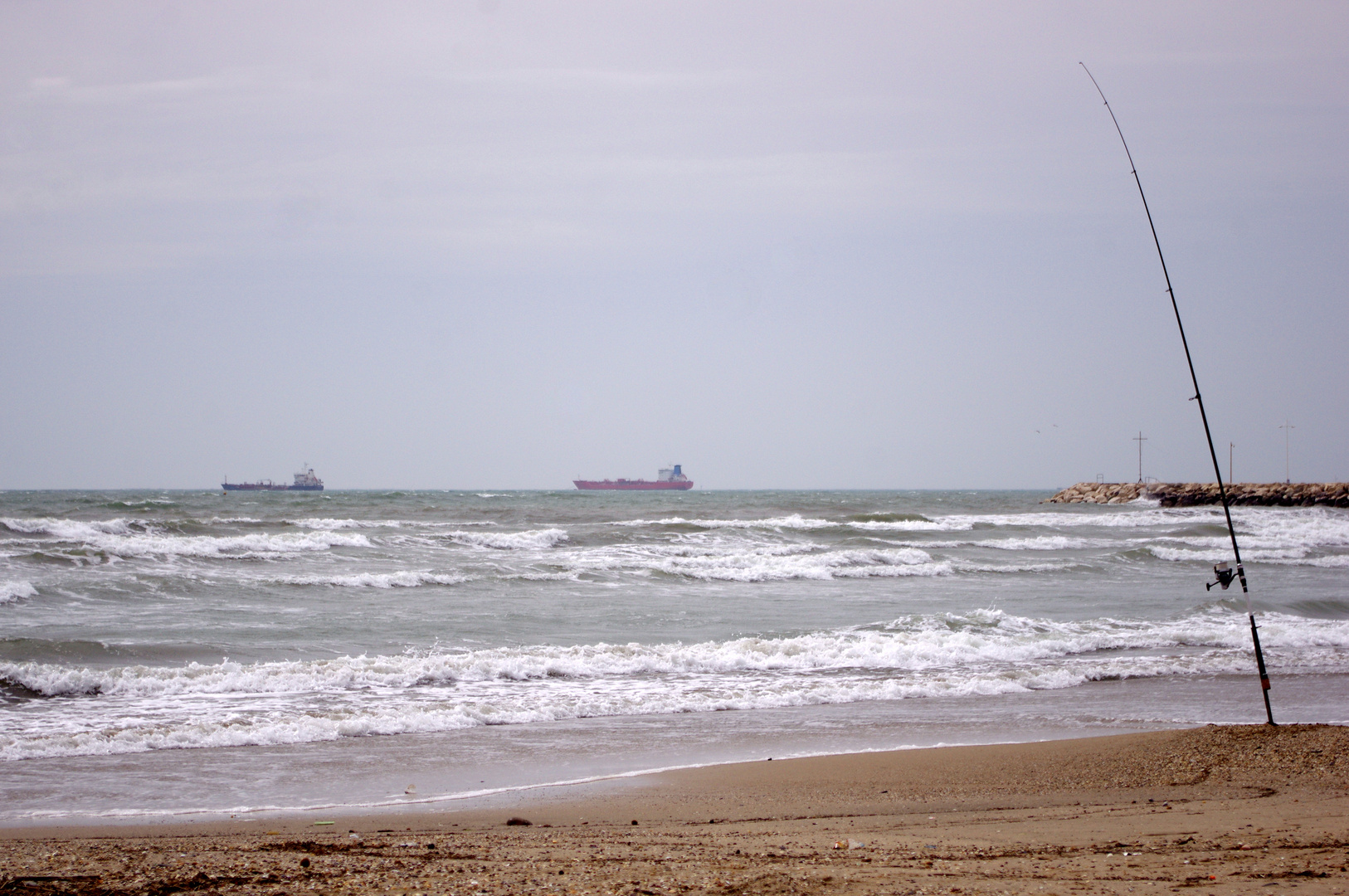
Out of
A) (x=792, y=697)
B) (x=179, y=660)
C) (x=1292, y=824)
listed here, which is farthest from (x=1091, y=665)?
(x=179, y=660)

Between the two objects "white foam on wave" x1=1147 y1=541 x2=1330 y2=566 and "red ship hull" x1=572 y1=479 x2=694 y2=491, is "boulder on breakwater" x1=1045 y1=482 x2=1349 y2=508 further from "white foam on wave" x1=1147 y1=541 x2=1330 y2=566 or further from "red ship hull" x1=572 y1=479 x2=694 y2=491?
"red ship hull" x1=572 y1=479 x2=694 y2=491

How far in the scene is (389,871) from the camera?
153 inches

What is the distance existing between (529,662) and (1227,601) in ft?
39.4

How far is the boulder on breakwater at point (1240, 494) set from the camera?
2090 inches

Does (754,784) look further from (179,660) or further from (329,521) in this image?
(329,521)

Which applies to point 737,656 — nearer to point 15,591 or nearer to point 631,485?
point 15,591

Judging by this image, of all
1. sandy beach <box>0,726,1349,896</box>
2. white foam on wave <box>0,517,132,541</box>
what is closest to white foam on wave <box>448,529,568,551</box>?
white foam on wave <box>0,517,132,541</box>

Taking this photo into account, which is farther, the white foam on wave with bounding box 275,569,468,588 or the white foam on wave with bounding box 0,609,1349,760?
the white foam on wave with bounding box 275,569,468,588

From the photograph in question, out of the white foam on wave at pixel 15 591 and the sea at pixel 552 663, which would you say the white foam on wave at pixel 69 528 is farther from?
the white foam on wave at pixel 15 591

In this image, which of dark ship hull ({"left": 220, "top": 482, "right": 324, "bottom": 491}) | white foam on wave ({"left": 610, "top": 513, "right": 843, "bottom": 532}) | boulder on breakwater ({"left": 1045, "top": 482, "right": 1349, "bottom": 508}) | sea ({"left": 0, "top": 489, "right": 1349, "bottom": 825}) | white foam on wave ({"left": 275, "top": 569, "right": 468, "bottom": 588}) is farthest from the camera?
dark ship hull ({"left": 220, "top": 482, "right": 324, "bottom": 491})

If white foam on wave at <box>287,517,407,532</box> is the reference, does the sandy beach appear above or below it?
above

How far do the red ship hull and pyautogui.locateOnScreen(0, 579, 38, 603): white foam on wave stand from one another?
373 feet

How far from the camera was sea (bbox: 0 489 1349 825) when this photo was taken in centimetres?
664

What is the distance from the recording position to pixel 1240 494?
5775cm
